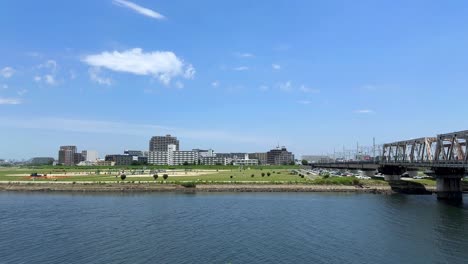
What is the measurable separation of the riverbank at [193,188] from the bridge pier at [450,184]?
40.6 feet

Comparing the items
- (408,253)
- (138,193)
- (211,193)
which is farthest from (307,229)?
(138,193)

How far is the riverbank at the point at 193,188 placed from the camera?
90.9 meters

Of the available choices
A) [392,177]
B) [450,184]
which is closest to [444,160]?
[450,184]

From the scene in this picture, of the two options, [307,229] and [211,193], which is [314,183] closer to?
[211,193]

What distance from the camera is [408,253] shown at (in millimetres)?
37906

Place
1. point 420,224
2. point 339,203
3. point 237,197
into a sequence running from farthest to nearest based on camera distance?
point 237,197 → point 339,203 → point 420,224

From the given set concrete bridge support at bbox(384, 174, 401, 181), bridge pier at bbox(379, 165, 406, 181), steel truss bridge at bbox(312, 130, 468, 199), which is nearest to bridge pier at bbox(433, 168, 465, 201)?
steel truss bridge at bbox(312, 130, 468, 199)

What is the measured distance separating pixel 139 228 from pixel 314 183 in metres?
59.6

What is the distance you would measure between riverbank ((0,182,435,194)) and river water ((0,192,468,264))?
14896 mm

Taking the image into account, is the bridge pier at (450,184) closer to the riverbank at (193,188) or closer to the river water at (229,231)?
the river water at (229,231)

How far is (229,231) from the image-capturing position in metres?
45.8

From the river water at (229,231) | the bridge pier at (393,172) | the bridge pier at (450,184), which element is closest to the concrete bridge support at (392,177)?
the bridge pier at (393,172)

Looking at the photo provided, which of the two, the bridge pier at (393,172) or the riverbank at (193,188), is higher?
the bridge pier at (393,172)

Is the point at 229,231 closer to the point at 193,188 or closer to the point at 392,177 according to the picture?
the point at 193,188
